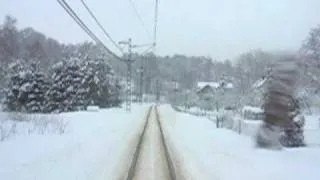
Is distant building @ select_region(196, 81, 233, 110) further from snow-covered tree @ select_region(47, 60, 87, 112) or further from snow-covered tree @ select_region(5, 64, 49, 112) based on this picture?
snow-covered tree @ select_region(5, 64, 49, 112)

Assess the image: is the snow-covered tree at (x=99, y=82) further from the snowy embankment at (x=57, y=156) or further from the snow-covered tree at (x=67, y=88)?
the snowy embankment at (x=57, y=156)

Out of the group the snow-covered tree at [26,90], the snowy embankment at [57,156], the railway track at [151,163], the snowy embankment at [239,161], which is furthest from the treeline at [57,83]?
the railway track at [151,163]

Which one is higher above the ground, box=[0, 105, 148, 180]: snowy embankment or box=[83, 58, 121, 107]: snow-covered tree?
box=[83, 58, 121, 107]: snow-covered tree

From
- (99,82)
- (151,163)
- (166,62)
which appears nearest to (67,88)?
(99,82)

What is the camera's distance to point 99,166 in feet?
50.1

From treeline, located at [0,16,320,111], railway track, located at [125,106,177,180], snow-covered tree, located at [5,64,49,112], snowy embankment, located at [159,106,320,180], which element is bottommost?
snowy embankment, located at [159,106,320,180]

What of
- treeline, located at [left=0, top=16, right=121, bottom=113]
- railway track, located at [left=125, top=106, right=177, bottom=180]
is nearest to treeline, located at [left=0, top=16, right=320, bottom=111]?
treeline, located at [left=0, top=16, right=121, bottom=113]

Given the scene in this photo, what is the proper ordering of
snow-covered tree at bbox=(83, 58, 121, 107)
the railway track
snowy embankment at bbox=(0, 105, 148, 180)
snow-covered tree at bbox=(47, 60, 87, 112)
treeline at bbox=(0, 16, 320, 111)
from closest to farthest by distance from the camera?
snowy embankment at bbox=(0, 105, 148, 180), the railway track, treeline at bbox=(0, 16, 320, 111), snow-covered tree at bbox=(47, 60, 87, 112), snow-covered tree at bbox=(83, 58, 121, 107)

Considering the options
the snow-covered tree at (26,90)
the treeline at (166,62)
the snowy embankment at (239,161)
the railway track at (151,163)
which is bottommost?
the snowy embankment at (239,161)

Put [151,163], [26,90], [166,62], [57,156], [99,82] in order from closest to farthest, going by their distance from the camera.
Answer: [151,163] → [57,156] → [26,90] → [99,82] → [166,62]

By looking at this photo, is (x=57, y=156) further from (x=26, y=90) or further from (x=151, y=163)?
(x=26, y=90)

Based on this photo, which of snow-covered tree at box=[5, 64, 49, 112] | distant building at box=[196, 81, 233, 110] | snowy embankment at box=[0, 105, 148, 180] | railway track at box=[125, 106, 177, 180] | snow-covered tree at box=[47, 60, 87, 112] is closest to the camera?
snowy embankment at box=[0, 105, 148, 180]

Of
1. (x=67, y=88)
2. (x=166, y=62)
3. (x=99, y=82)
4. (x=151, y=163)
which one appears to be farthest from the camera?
(x=166, y=62)

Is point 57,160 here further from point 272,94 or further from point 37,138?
point 272,94
